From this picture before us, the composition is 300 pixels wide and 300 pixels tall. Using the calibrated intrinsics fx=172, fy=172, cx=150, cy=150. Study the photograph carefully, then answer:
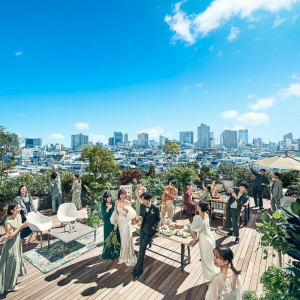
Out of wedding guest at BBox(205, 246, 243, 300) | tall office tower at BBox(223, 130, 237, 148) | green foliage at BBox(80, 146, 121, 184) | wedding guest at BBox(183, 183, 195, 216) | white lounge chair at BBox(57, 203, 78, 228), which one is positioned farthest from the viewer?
tall office tower at BBox(223, 130, 237, 148)

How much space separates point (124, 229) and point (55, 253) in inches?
91.9

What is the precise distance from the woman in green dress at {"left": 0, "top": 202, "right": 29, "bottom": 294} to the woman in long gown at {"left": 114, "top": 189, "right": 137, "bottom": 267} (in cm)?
188

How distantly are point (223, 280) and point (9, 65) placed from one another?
28251 millimetres

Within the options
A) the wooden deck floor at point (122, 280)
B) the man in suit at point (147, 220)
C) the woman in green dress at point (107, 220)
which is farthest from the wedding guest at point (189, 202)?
the man in suit at point (147, 220)

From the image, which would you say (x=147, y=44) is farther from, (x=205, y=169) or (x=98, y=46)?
(x=205, y=169)

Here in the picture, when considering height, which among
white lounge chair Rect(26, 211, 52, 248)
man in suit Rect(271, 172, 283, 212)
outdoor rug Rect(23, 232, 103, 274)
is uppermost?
man in suit Rect(271, 172, 283, 212)

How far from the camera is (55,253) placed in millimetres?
4812

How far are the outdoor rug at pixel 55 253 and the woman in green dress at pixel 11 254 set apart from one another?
2.33 ft

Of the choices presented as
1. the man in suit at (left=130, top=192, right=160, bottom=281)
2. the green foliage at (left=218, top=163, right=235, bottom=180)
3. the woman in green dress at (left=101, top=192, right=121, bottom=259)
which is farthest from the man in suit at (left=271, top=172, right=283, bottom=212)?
the woman in green dress at (left=101, top=192, right=121, bottom=259)

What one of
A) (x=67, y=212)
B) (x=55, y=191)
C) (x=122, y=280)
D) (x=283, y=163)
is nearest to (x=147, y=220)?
(x=122, y=280)

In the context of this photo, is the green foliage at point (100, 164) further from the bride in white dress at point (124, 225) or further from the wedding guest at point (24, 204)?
the bride in white dress at point (124, 225)

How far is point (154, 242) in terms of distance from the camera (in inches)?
209

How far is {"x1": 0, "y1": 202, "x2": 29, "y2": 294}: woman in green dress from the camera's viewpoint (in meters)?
3.34

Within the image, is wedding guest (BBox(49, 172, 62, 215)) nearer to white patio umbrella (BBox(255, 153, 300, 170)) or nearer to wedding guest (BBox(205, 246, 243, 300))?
wedding guest (BBox(205, 246, 243, 300))
